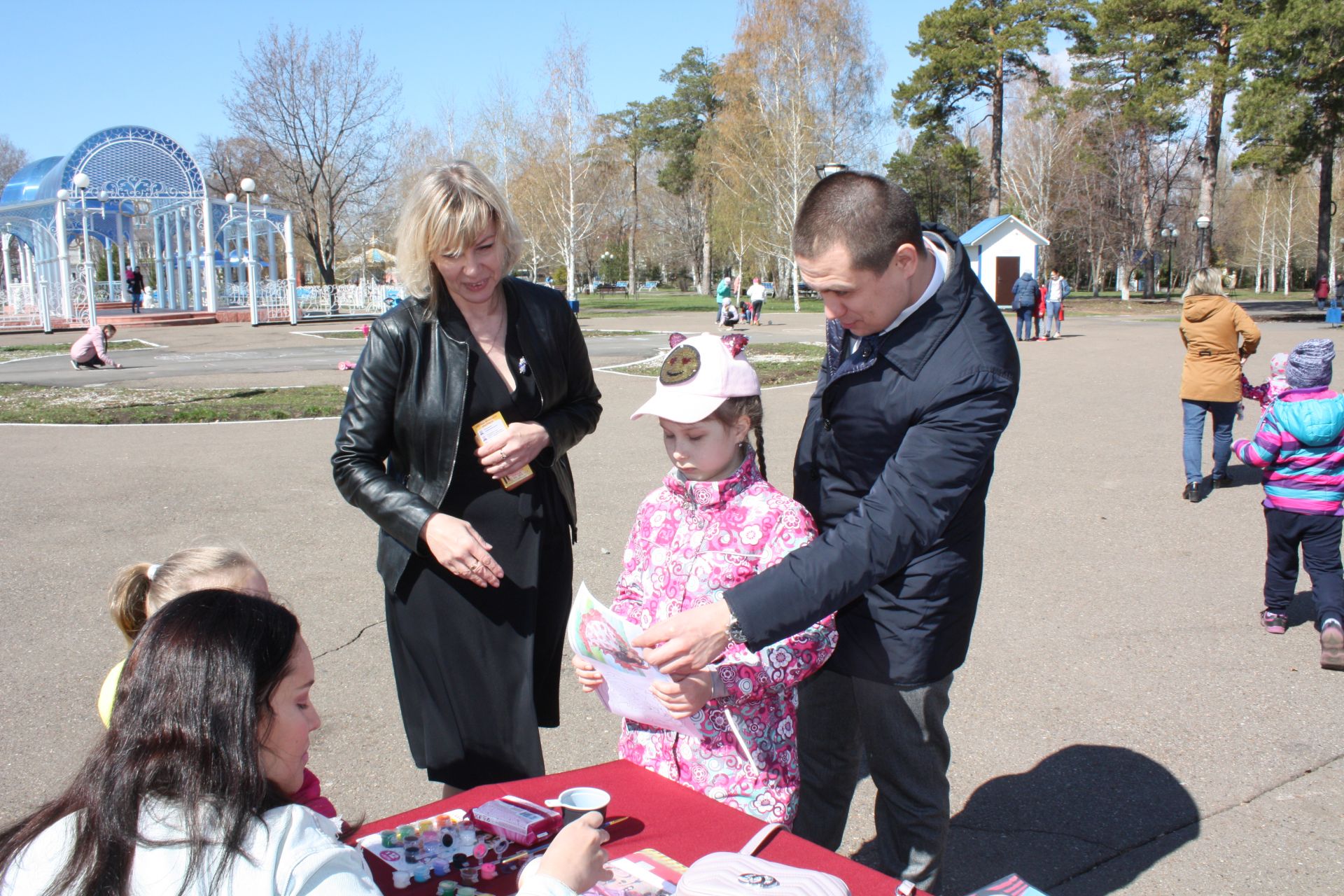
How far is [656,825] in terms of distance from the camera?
205 cm

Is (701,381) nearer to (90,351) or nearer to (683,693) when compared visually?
(683,693)

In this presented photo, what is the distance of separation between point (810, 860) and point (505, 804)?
0.64 metres

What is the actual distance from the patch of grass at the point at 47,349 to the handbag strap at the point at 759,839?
25464mm

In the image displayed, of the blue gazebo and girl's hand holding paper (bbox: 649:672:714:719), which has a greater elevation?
the blue gazebo

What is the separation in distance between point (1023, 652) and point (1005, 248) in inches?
1478

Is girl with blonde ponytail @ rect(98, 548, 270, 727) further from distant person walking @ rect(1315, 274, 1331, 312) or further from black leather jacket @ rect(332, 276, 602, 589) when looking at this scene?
distant person walking @ rect(1315, 274, 1331, 312)

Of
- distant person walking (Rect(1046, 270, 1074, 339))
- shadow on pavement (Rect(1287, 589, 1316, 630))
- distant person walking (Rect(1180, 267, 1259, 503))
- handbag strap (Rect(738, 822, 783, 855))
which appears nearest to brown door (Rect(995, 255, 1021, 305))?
distant person walking (Rect(1046, 270, 1074, 339))

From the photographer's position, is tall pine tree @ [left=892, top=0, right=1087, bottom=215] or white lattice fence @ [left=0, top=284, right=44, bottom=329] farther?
tall pine tree @ [left=892, top=0, right=1087, bottom=215]

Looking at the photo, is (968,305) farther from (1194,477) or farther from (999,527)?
(1194,477)

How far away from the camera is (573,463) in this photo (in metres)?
9.24

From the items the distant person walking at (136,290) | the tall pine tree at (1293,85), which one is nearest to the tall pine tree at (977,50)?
the tall pine tree at (1293,85)

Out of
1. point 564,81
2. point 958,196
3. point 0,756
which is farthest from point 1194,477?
point 958,196

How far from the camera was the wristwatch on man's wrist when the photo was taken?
208 centimetres

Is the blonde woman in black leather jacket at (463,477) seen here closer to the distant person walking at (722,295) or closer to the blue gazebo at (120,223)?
the distant person walking at (722,295)
